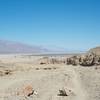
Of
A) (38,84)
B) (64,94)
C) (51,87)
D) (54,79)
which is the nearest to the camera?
(64,94)

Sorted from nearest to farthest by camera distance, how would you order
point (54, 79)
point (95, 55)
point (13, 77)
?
1. point (54, 79)
2. point (13, 77)
3. point (95, 55)

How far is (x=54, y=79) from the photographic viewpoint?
63.3 ft

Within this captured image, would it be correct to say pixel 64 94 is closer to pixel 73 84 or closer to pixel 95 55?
pixel 73 84

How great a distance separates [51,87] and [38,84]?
1.55 meters

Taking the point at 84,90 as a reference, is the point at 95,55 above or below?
above

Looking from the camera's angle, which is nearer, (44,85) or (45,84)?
(44,85)

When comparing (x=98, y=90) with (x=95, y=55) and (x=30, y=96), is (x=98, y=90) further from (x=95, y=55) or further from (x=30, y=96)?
(x=95, y=55)

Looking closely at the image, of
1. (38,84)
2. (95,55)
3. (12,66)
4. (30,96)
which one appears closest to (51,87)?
(38,84)

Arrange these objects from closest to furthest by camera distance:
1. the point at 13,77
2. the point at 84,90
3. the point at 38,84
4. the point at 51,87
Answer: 1. the point at 84,90
2. the point at 51,87
3. the point at 38,84
4. the point at 13,77

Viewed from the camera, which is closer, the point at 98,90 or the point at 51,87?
the point at 98,90

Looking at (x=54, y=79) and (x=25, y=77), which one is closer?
(x=54, y=79)

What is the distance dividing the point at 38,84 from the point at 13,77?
Answer: 11.7ft

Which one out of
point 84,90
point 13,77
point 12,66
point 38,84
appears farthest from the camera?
point 12,66

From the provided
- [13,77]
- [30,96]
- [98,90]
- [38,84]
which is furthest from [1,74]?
[98,90]
